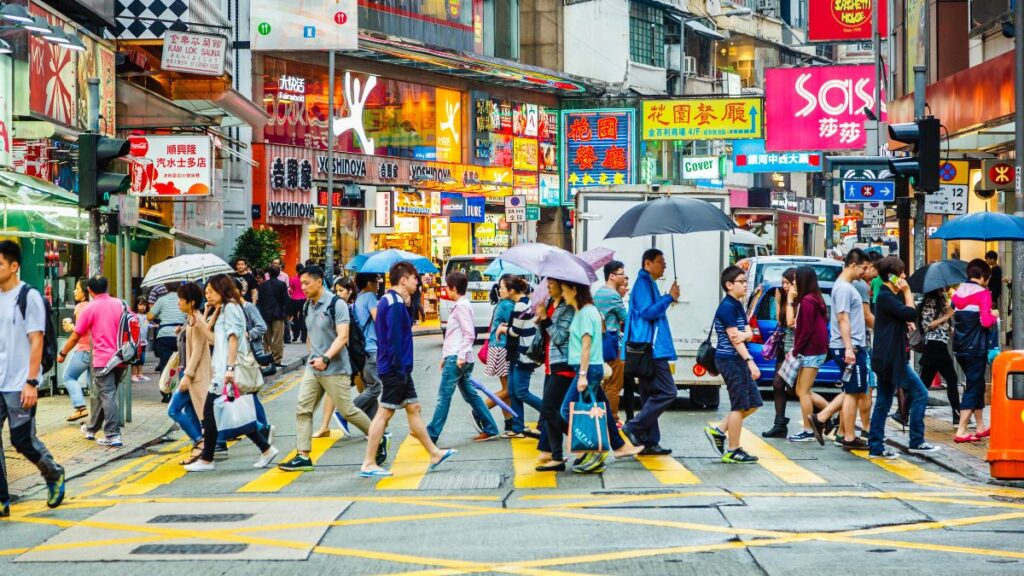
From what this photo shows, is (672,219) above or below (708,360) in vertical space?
above

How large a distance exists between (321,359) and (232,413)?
2.92 ft

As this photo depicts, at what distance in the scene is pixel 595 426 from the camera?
11.6 meters

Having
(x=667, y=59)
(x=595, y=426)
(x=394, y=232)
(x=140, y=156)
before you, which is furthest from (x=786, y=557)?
(x=667, y=59)

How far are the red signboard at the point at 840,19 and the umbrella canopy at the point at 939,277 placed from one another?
21885mm

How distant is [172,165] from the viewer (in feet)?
79.4

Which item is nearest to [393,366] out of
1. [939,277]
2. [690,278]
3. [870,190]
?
[939,277]

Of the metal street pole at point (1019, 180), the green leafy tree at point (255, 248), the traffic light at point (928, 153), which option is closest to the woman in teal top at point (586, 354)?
the metal street pole at point (1019, 180)

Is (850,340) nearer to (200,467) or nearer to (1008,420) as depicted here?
(1008,420)

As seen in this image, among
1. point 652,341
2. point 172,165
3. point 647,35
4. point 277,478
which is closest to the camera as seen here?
point 277,478

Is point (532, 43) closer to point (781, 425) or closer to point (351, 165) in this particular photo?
point (351, 165)

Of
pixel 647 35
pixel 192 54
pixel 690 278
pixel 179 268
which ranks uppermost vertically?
pixel 647 35

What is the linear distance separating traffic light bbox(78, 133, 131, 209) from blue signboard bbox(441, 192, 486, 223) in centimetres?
3069

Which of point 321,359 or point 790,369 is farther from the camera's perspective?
point 790,369

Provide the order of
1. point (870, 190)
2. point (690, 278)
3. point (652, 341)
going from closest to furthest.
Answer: point (652, 341) → point (690, 278) → point (870, 190)
